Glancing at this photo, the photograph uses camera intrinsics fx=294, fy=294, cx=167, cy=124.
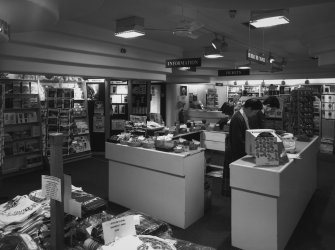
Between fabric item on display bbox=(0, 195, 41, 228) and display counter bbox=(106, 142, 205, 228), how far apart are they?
241cm

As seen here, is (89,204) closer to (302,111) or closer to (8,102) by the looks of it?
(8,102)

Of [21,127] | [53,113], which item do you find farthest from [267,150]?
[53,113]

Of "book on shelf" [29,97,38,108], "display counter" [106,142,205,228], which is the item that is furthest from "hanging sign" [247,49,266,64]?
"book on shelf" [29,97,38,108]

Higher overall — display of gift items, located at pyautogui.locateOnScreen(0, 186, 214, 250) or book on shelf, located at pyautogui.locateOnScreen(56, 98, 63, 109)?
book on shelf, located at pyautogui.locateOnScreen(56, 98, 63, 109)

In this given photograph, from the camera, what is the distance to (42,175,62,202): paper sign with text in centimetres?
152

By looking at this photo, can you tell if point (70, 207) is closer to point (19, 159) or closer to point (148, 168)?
point (148, 168)

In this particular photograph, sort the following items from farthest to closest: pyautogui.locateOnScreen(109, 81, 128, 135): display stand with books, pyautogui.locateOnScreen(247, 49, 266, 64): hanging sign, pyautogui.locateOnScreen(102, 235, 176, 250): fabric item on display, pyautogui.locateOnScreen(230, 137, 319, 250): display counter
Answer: pyautogui.locateOnScreen(109, 81, 128, 135): display stand with books → pyautogui.locateOnScreen(247, 49, 266, 64): hanging sign → pyautogui.locateOnScreen(230, 137, 319, 250): display counter → pyautogui.locateOnScreen(102, 235, 176, 250): fabric item on display

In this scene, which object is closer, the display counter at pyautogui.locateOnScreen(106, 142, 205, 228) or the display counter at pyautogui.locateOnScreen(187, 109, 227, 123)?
the display counter at pyautogui.locateOnScreen(106, 142, 205, 228)

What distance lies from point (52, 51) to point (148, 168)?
3.21 m

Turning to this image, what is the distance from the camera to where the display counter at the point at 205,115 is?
42.5 ft

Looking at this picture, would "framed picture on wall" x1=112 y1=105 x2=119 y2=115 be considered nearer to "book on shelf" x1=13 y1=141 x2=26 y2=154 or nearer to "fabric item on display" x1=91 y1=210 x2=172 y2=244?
"book on shelf" x1=13 y1=141 x2=26 y2=154

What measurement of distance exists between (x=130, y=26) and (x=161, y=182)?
2937mm

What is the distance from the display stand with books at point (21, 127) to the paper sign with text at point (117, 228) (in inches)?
252

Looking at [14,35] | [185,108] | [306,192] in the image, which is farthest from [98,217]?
[185,108]
